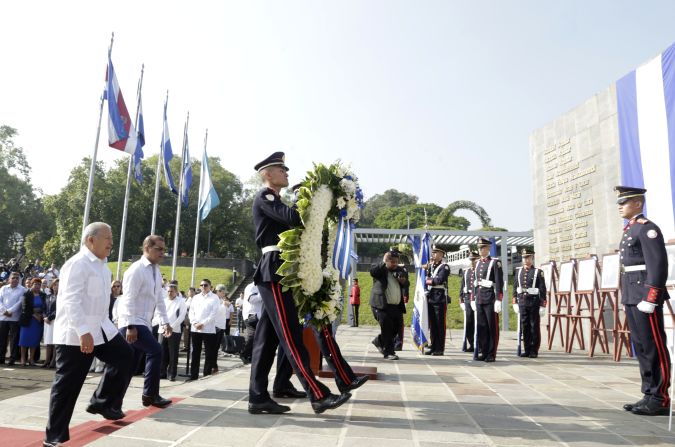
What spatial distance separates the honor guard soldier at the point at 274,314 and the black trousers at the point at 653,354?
281 centimetres

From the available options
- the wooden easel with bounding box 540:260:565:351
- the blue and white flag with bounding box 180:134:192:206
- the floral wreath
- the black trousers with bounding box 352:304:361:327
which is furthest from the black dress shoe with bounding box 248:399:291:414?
the black trousers with bounding box 352:304:361:327

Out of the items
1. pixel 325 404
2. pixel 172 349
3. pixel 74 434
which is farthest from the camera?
pixel 172 349

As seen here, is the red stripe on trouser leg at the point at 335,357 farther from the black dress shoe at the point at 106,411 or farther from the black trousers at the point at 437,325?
the black trousers at the point at 437,325

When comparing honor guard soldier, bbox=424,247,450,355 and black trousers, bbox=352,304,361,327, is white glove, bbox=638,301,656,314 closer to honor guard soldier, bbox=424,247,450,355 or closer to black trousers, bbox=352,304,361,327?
honor guard soldier, bbox=424,247,450,355

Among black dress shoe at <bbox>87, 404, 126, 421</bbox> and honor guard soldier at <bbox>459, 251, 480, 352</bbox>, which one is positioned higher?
honor guard soldier at <bbox>459, 251, 480, 352</bbox>

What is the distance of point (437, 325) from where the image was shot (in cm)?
1042

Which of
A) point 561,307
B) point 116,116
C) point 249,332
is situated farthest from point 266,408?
point 116,116

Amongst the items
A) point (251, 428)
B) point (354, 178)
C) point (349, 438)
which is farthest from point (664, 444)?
point (354, 178)

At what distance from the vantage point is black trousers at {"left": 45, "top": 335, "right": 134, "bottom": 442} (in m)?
3.40

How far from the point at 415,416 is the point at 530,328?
7.05m

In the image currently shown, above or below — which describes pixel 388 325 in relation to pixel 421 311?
below

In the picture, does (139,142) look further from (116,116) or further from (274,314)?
(274,314)

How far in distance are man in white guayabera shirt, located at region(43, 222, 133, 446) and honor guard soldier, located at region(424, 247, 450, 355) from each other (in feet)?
23.8

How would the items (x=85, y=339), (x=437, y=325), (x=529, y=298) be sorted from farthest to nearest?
(x=529, y=298)
(x=437, y=325)
(x=85, y=339)
